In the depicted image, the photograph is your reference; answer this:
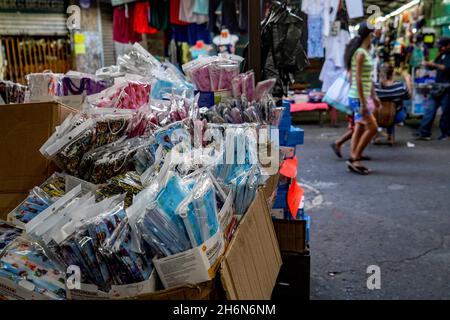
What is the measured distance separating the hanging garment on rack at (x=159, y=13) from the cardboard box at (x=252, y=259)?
198 inches

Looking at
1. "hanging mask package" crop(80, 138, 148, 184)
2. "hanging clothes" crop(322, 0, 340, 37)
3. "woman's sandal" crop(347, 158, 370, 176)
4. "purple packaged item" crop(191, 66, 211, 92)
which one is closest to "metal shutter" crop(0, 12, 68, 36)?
"hanging clothes" crop(322, 0, 340, 37)

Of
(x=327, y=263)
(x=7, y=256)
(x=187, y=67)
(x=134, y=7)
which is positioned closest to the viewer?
(x=7, y=256)

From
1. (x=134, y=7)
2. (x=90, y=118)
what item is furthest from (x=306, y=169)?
(x=90, y=118)

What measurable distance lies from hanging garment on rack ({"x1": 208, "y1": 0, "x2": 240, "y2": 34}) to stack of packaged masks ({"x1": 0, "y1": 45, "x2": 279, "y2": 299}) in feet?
13.3

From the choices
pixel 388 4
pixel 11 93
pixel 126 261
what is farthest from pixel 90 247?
pixel 388 4

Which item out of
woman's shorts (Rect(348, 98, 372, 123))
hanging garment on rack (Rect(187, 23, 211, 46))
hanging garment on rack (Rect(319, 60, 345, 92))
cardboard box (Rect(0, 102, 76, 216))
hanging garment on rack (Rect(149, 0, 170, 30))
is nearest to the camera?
cardboard box (Rect(0, 102, 76, 216))

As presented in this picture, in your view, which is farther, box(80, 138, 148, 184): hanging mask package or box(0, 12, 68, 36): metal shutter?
box(0, 12, 68, 36): metal shutter

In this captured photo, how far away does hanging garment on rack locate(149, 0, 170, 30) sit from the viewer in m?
5.77

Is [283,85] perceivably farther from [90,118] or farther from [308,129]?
[308,129]

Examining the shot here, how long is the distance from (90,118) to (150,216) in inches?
23.9

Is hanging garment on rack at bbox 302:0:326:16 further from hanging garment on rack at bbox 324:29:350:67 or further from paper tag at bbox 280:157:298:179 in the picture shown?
paper tag at bbox 280:157:298:179

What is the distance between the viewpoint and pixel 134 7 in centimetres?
585

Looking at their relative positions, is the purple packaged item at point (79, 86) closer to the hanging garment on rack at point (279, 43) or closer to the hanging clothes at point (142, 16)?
the hanging garment on rack at point (279, 43)

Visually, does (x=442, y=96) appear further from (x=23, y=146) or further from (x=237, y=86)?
(x=23, y=146)
